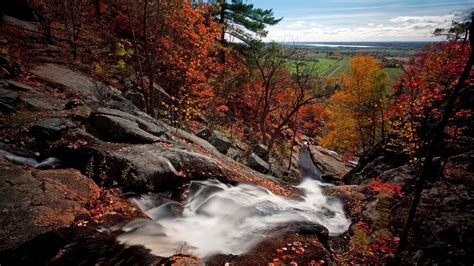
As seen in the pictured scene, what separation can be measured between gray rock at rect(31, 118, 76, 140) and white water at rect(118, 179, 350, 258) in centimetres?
A: 329

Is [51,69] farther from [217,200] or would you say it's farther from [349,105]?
[349,105]

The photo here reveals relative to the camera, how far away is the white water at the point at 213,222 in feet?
17.0

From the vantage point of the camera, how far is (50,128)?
22.9 ft

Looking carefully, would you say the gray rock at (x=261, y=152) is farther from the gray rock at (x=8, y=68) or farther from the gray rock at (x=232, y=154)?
the gray rock at (x=8, y=68)

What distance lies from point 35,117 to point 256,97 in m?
21.4

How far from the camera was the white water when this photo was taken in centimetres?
519

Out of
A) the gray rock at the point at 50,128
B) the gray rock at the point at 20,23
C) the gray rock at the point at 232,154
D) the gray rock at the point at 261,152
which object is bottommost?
the gray rock at the point at 261,152

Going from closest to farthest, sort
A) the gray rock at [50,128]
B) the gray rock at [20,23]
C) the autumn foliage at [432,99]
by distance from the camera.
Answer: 1. the gray rock at [50,128]
2. the autumn foliage at [432,99]
3. the gray rock at [20,23]

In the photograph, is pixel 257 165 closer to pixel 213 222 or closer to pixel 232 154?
pixel 232 154

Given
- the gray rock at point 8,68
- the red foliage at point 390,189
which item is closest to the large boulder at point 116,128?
the gray rock at point 8,68

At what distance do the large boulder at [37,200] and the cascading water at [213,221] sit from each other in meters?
1.16

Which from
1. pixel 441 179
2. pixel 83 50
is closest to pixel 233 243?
pixel 441 179

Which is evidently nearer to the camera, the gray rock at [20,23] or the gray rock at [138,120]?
the gray rock at [138,120]

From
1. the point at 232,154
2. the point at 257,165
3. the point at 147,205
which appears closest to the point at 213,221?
the point at 147,205
